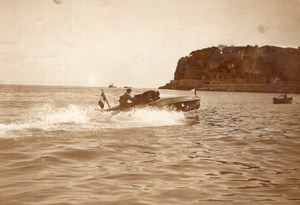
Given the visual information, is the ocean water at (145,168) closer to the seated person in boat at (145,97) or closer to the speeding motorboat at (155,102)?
the speeding motorboat at (155,102)

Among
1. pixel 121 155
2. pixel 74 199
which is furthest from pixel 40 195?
pixel 121 155

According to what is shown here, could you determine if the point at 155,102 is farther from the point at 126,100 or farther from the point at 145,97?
the point at 126,100

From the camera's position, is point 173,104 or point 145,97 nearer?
point 145,97

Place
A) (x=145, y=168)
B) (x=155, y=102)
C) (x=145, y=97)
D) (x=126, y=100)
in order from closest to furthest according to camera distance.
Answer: (x=145, y=168), (x=126, y=100), (x=155, y=102), (x=145, y=97)

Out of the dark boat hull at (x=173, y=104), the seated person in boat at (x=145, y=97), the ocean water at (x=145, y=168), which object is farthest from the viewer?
the seated person in boat at (x=145, y=97)

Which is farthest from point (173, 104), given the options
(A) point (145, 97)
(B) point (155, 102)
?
(A) point (145, 97)

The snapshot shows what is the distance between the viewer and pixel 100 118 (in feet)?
71.2

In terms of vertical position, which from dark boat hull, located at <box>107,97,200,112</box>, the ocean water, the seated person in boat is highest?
the seated person in boat

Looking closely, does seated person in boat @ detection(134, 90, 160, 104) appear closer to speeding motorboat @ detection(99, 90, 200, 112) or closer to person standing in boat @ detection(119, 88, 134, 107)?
speeding motorboat @ detection(99, 90, 200, 112)

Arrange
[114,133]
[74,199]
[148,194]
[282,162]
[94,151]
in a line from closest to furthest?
1. [74,199]
2. [148,194]
3. [282,162]
4. [94,151]
5. [114,133]

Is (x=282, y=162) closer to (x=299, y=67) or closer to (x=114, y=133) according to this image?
(x=114, y=133)

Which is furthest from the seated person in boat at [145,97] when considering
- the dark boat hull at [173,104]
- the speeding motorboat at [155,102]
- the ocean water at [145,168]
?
the ocean water at [145,168]

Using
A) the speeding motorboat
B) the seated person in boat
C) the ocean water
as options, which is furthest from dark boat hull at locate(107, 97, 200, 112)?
the ocean water

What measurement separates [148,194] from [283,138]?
417 inches
